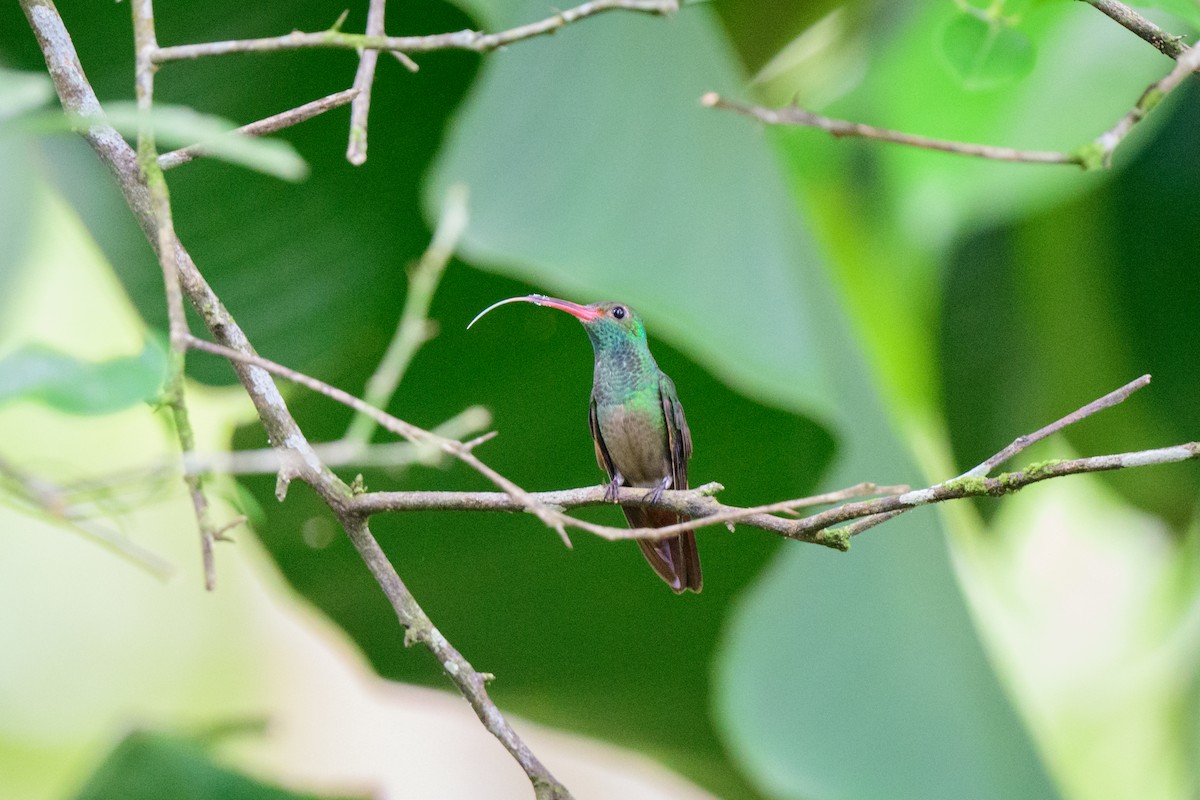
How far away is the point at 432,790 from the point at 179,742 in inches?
72.9

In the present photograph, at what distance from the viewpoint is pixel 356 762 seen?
3354 millimetres

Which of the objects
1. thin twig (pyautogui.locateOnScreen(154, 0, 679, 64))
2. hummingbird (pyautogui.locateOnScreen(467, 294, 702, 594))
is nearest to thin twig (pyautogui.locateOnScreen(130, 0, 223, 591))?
thin twig (pyautogui.locateOnScreen(154, 0, 679, 64))

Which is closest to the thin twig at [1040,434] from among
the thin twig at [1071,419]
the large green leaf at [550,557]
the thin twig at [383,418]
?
the thin twig at [1071,419]

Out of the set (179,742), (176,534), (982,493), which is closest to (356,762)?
(176,534)

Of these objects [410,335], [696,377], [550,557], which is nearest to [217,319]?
[410,335]

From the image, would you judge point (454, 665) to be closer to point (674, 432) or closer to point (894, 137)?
point (894, 137)

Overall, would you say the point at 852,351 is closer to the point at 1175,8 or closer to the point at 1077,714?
the point at 1175,8

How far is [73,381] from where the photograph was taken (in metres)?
0.39

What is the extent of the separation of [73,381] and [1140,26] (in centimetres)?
75

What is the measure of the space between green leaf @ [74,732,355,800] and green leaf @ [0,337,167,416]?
1.38 metres

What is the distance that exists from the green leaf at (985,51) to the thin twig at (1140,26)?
54 mm

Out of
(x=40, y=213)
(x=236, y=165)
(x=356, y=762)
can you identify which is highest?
(x=40, y=213)

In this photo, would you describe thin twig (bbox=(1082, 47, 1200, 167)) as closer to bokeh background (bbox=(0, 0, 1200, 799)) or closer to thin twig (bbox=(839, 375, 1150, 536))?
thin twig (bbox=(839, 375, 1150, 536))

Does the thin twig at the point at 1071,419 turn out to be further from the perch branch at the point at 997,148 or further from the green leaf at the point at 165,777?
the green leaf at the point at 165,777
